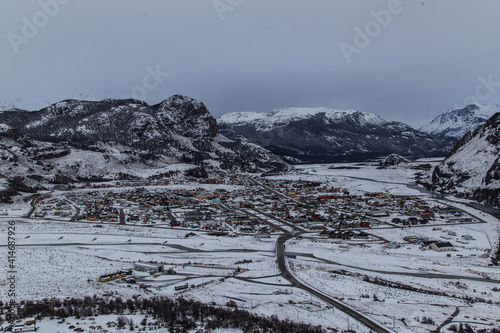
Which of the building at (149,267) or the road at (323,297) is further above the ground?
the building at (149,267)

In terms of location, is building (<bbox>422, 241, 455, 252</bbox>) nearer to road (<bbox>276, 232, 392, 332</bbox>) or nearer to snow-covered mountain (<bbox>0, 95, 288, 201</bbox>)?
road (<bbox>276, 232, 392, 332</bbox>)

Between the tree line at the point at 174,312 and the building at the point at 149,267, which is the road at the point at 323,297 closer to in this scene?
the tree line at the point at 174,312

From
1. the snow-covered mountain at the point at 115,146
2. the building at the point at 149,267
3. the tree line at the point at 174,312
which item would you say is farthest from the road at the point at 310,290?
the snow-covered mountain at the point at 115,146

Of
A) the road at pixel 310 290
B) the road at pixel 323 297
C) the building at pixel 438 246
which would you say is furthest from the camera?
the building at pixel 438 246

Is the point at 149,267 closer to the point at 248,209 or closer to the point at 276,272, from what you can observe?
the point at 276,272

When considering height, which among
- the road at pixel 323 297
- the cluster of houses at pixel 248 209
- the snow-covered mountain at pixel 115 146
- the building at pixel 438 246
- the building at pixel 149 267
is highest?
the snow-covered mountain at pixel 115 146
